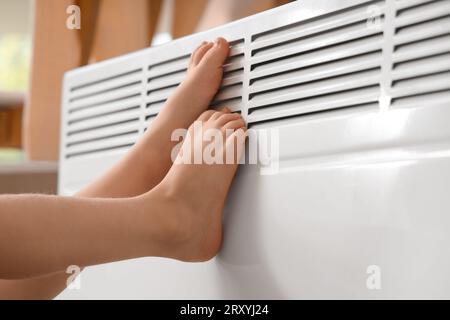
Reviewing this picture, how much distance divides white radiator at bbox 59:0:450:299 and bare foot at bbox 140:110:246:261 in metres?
0.02

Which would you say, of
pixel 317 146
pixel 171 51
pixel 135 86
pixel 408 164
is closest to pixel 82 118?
pixel 135 86

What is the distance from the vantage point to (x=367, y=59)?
0.75m

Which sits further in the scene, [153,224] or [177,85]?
Answer: [177,85]

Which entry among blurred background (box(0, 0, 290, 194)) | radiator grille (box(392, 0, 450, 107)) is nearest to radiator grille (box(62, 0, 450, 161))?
radiator grille (box(392, 0, 450, 107))

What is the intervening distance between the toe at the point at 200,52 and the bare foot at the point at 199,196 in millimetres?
88

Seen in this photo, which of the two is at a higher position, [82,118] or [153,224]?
[82,118]

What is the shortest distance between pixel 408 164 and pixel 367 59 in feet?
0.43

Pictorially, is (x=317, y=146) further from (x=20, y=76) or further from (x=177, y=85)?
(x=20, y=76)

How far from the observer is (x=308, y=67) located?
2.69 ft

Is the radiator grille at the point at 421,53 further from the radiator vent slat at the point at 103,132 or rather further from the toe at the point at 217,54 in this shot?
the radiator vent slat at the point at 103,132

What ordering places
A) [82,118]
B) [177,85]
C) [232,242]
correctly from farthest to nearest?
[82,118] < [177,85] < [232,242]

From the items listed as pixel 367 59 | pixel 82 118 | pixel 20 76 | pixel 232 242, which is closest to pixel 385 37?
pixel 367 59

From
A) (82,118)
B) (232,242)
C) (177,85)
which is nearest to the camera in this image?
(232,242)
